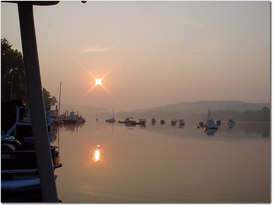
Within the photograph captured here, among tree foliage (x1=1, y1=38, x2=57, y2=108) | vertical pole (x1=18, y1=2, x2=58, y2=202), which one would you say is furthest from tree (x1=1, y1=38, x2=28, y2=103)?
vertical pole (x1=18, y1=2, x2=58, y2=202)

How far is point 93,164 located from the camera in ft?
98.2

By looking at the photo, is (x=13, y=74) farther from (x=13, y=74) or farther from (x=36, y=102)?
(x=36, y=102)

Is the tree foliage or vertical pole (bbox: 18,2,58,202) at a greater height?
the tree foliage

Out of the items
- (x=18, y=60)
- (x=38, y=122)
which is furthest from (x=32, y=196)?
(x=18, y=60)

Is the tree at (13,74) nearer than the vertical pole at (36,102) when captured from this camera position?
No

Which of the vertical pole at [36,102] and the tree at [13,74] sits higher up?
the tree at [13,74]

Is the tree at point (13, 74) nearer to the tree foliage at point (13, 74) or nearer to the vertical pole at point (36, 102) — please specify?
the tree foliage at point (13, 74)

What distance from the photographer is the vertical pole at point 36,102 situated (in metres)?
5.61

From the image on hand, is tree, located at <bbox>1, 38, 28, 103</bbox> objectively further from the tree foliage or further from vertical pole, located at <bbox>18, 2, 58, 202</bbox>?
vertical pole, located at <bbox>18, 2, 58, 202</bbox>

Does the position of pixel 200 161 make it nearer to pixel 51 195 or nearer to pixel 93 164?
pixel 93 164

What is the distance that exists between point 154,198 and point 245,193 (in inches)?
228

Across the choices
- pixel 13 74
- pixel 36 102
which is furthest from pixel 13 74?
pixel 36 102

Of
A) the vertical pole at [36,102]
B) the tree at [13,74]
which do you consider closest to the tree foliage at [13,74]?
the tree at [13,74]

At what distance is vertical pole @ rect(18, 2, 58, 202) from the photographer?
5605 mm
